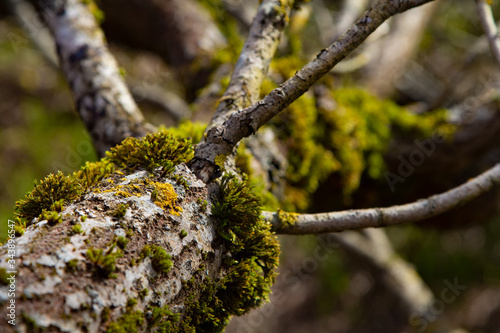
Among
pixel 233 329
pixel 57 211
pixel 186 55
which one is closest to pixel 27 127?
pixel 186 55

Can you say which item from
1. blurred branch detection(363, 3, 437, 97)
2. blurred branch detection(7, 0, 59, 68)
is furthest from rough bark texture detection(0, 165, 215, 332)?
blurred branch detection(7, 0, 59, 68)

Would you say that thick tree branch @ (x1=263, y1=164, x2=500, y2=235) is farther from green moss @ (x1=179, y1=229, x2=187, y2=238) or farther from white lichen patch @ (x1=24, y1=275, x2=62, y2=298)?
white lichen patch @ (x1=24, y1=275, x2=62, y2=298)

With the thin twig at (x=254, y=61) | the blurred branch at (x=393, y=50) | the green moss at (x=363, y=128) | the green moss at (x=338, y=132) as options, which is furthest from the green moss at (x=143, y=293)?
the blurred branch at (x=393, y=50)

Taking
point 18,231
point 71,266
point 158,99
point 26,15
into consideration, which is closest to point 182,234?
point 71,266

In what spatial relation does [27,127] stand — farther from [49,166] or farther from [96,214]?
[96,214]

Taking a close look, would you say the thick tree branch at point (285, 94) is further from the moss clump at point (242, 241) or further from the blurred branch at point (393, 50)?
the blurred branch at point (393, 50)

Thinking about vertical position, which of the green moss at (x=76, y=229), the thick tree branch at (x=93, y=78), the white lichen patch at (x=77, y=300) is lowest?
the white lichen patch at (x=77, y=300)
